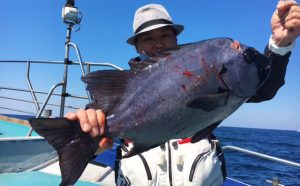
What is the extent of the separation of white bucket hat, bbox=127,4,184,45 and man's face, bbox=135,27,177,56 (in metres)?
0.07

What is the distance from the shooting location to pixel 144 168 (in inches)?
112

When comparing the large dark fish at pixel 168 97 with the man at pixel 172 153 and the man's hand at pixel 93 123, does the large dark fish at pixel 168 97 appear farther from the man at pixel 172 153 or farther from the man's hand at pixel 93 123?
the man at pixel 172 153

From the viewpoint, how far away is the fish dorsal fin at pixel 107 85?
2064mm

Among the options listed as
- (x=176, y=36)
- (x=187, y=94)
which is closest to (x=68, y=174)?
(x=187, y=94)

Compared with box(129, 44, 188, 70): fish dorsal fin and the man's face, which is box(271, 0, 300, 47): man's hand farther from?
the man's face

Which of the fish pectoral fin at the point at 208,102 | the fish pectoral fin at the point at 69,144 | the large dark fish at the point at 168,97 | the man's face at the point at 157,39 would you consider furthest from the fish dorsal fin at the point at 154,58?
the man's face at the point at 157,39

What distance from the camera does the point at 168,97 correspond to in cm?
191

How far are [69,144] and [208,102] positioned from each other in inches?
33.9

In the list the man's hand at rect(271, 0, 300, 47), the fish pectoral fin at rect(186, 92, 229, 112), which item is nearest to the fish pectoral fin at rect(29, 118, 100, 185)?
the fish pectoral fin at rect(186, 92, 229, 112)

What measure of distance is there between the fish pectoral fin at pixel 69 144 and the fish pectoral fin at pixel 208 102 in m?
0.63

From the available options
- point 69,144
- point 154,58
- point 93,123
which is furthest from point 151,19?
point 69,144

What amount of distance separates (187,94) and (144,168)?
3.89ft

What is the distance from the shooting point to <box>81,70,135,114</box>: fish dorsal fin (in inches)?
81.3

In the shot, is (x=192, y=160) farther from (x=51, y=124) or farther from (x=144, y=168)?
(x=51, y=124)
